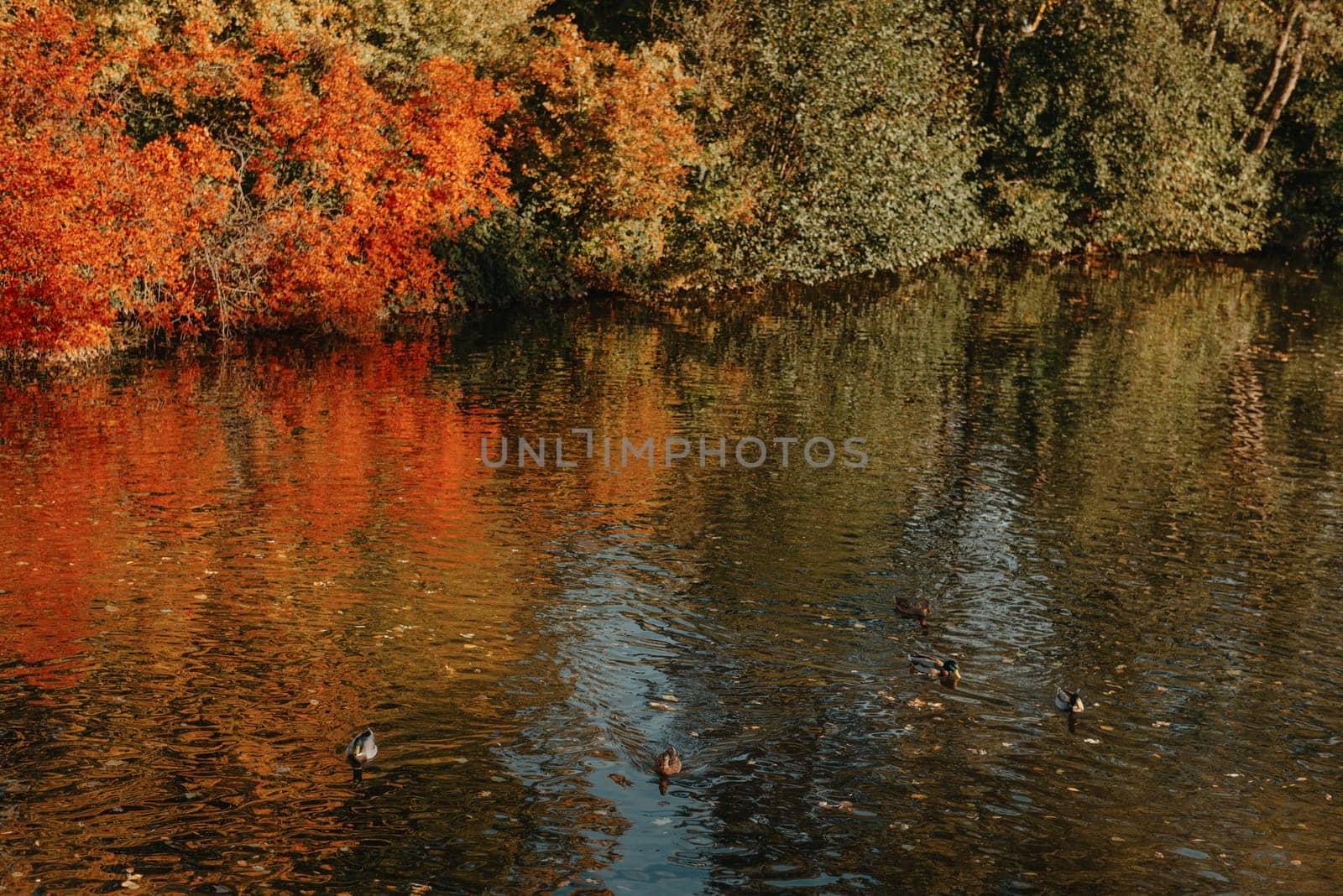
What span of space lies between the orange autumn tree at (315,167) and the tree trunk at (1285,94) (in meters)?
37.3

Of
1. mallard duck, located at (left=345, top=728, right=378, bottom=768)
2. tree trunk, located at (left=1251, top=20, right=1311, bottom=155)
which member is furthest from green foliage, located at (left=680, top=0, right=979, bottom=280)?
mallard duck, located at (left=345, top=728, right=378, bottom=768)

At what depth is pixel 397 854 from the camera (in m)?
9.64

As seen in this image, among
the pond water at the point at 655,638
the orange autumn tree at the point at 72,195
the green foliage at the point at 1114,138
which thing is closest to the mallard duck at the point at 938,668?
the pond water at the point at 655,638

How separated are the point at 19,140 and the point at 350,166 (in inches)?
298

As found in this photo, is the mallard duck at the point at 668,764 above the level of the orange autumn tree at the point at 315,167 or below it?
below

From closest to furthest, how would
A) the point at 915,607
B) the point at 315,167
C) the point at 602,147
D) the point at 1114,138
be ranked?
the point at 915,607
the point at 315,167
the point at 602,147
the point at 1114,138

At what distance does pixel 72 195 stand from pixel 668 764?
20156 mm

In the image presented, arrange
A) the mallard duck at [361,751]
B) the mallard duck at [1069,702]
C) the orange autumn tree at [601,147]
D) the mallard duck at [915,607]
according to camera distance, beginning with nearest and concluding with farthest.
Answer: the mallard duck at [361,751] < the mallard duck at [1069,702] < the mallard duck at [915,607] < the orange autumn tree at [601,147]

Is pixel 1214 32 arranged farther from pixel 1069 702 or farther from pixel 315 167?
pixel 1069 702

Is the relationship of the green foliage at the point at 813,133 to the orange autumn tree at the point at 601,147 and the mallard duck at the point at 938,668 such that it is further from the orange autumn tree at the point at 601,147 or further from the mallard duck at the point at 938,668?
the mallard duck at the point at 938,668

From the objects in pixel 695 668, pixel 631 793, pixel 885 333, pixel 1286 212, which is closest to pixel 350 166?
pixel 885 333

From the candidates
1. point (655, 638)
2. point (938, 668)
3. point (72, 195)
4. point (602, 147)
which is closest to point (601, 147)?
point (602, 147)

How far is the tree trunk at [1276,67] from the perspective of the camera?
54066 mm

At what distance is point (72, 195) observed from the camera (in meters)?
25.5
